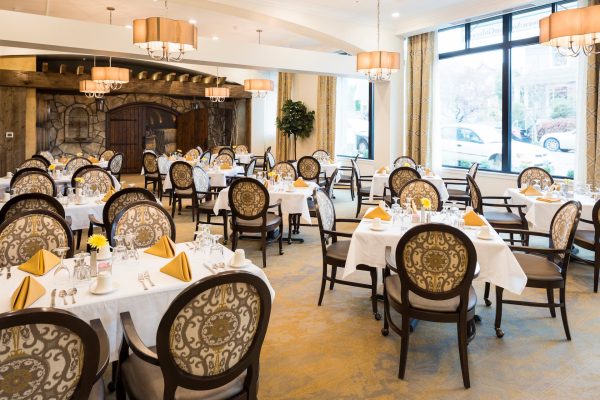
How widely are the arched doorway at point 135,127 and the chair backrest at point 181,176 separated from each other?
777 centimetres

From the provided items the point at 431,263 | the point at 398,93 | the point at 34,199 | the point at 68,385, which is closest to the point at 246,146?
the point at 398,93

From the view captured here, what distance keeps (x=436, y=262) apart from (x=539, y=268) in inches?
50.7

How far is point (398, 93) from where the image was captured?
34.7ft

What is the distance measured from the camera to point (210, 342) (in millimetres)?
1881


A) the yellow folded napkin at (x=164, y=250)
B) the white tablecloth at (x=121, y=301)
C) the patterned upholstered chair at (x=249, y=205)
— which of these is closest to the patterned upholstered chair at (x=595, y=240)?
the patterned upholstered chair at (x=249, y=205)

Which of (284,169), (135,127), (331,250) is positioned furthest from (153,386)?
(135,127)

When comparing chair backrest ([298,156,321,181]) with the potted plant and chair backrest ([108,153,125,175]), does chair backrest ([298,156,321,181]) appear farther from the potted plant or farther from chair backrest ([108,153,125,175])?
the potted plant

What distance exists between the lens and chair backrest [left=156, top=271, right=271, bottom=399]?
1787mm

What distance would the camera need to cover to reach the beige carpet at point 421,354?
2846 mm

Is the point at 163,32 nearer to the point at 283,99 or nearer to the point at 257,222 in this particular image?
the point at 257,222

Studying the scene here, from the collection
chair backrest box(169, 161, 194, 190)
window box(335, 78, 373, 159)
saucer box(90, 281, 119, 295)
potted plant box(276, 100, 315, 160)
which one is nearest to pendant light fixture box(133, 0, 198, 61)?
chair backrest box(169, 161, 194, 190)

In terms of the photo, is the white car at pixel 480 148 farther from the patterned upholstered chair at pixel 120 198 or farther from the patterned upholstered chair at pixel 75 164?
the patterned upholstered chair at pixel 75 164

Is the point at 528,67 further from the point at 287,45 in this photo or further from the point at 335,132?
the point at 287,45

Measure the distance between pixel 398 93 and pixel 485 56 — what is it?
1.89 metres
